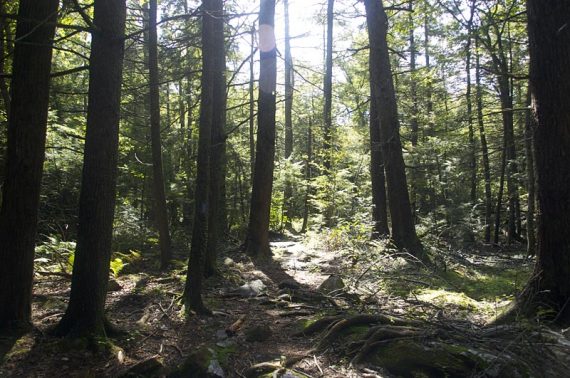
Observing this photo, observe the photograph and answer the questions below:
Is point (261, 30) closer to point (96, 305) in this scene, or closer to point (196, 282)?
point (196, 282)

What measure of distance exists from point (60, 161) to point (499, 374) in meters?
11.6

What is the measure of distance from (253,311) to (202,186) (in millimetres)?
2377

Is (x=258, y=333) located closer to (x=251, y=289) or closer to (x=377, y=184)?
(x=251, y=289)

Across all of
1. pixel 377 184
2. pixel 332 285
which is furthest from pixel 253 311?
pixel 377 184

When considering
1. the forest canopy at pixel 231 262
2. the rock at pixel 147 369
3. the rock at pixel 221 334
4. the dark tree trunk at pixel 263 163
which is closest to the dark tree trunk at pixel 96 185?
the forest canopy at pixel 231 262

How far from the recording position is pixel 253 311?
7.54m

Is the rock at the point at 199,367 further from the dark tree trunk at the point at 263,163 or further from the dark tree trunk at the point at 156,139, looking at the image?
the dark tree trunk at the point at 263,163

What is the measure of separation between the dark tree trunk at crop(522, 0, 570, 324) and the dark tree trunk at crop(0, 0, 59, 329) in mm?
6013

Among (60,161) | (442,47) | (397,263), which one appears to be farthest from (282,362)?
(442,47)

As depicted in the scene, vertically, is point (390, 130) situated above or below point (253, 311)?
above

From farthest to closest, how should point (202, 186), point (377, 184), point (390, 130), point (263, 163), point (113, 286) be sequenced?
1. point (377, 184)
2. point (263, 163)
3. point (390, 130)
4. point (113, 286)
5. point (202, 186)

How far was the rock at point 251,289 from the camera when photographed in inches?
336

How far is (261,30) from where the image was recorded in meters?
11.6

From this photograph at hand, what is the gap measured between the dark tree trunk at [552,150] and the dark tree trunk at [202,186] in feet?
15.1
